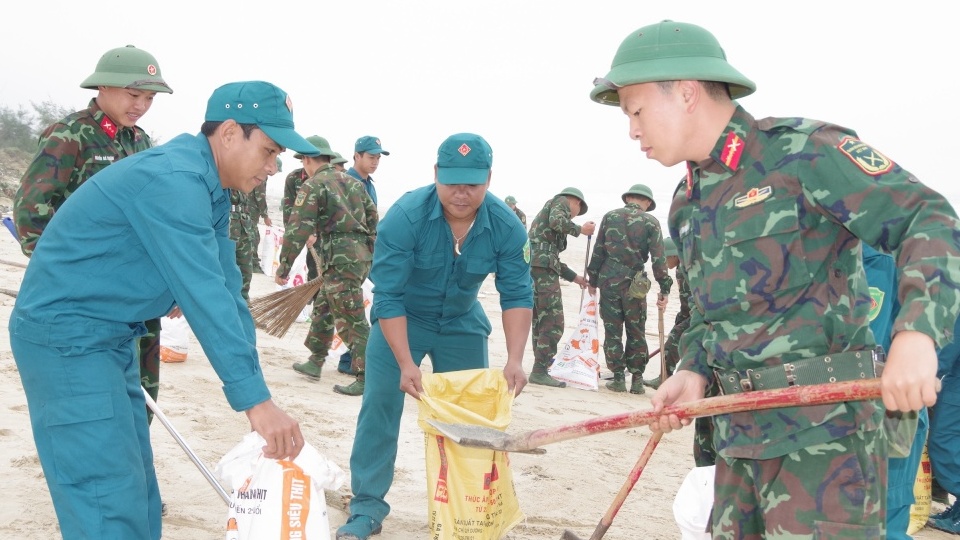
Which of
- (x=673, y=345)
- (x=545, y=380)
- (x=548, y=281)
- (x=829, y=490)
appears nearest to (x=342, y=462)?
(x=829, y=490)

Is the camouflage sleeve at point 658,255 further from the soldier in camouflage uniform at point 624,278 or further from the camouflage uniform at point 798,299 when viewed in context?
the camouflage uniform at point 798,299

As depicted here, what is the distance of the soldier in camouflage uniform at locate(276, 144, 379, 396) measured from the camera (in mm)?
6680

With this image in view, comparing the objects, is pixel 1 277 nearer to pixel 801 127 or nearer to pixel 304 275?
pixel 304 275

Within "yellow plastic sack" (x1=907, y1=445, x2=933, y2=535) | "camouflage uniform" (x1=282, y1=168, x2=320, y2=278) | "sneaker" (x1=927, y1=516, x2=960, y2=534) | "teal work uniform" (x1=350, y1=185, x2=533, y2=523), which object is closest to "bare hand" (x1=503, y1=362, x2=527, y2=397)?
"teal work uniform" (x1=350, y1=185, x2=533, y2=523)

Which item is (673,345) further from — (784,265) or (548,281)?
(784,265)

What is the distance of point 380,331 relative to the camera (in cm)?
379

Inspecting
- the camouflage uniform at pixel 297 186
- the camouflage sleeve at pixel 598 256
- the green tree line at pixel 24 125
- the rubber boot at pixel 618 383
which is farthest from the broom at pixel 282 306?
the green tree line at pixel 24 125

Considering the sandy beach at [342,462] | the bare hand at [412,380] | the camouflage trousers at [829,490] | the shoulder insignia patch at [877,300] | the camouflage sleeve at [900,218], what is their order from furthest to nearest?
the sandy beach at [342,462] → the bare hand at [412,380] → the shoulder insignia patch at [877,300] → the camouflage trousers at [829,490] → the camouflage sleeve at [900,218]

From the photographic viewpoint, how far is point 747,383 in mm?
2092

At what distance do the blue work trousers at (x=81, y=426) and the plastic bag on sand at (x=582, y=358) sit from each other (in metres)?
5.75

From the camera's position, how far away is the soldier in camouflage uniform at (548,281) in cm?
806

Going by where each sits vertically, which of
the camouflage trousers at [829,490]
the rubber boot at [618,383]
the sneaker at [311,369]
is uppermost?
the camouflage trousers at [829,490]

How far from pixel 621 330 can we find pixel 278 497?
579 cm

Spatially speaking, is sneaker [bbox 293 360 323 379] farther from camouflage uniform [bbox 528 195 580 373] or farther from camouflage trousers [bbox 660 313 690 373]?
camouflage trousers [bbox 660 313 690 373]
